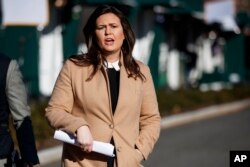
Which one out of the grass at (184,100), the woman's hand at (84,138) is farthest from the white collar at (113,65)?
the grass at (184,100)

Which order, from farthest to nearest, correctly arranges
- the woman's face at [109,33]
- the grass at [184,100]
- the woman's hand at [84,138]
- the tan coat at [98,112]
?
1. the grass at [184,100]
2. the woman's face at [109,33]
3. the tan coat at [98,112]
4. the woman's hand at [84,138]

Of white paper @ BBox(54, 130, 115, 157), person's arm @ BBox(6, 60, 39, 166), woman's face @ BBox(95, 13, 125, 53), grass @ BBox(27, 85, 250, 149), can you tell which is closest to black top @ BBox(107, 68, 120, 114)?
woman's face @ BBox(95, 13, 125, 53)

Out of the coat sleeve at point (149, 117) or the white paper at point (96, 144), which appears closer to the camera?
the white paper at point (96, 144)

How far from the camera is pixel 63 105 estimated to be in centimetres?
357

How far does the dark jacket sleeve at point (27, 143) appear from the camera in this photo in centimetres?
362

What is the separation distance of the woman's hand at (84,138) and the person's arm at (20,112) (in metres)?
0.36

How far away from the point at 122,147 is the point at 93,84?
351 millimetres

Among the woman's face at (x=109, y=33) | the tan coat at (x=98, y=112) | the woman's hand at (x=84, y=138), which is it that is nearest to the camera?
the woman's hand at (x=84, y=138)

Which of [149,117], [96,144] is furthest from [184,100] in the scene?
[96,144]

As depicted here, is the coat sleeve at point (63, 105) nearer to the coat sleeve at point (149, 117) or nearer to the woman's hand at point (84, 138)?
the woman's hand at point (84, 138)

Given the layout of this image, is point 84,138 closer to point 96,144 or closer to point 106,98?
point 96,144

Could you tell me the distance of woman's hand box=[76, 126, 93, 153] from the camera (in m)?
3.37

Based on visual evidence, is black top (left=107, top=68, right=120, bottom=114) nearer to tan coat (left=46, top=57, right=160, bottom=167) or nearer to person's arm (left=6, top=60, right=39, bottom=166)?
tan coat (left=46, top=57, right=160, bottom=167)

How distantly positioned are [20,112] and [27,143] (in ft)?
0.54
